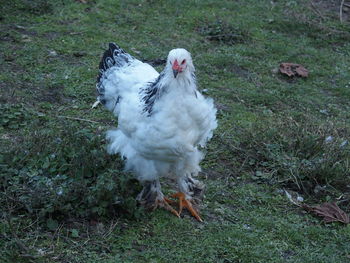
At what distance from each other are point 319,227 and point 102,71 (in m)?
2.44

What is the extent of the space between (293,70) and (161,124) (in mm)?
4185

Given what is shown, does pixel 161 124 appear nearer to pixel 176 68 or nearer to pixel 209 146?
pixel 176 68

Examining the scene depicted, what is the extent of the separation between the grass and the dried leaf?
0.06m

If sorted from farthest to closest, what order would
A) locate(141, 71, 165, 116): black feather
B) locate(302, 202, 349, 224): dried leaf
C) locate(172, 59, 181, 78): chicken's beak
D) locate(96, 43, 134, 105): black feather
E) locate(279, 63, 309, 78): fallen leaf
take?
locate(279, 63, 309, 78): fallen leaf → locate(96, 43, 134, 105): black feather → locate(302, 202, 349, 224): dried leaf → locate(141, 71, 165, 116): black feather → locate(172, 59, 181, 78): chicken's beak

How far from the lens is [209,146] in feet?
19.1

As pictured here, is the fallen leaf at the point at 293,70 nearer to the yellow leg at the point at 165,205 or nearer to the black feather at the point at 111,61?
the black feather at the point at 111,61

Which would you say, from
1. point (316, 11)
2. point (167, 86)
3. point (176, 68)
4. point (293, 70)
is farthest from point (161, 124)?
point (316, 11)

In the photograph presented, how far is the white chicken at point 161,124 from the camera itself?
416cm

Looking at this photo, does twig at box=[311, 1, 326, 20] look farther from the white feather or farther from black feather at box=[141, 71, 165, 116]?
black feather at box=[141, 71, 165, 116]

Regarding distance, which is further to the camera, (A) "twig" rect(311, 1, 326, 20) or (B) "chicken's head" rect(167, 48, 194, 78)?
(A) "twig" rect(311, 1, 326, 20)

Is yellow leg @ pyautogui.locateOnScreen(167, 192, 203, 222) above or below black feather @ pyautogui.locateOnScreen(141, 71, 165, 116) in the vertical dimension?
below

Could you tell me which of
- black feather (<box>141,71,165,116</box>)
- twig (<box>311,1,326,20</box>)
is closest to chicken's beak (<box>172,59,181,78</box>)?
black feather (<box>141,71,165,116</box>)

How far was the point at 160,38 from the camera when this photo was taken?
27.2ft

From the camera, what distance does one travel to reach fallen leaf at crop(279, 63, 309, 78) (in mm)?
7754
